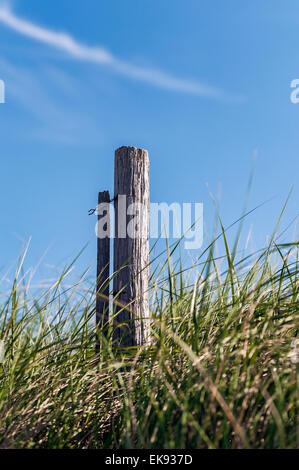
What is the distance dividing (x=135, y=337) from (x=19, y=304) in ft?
3.48

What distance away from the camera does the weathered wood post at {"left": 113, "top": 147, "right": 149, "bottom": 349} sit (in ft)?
13.8

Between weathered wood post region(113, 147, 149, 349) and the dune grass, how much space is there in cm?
34

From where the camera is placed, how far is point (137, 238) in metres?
4.31

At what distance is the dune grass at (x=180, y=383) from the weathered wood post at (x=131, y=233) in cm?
34

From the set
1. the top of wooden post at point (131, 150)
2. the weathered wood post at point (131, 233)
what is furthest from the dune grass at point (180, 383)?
the top of wooden post at point (131, 150)

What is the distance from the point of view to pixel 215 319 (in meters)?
3.64

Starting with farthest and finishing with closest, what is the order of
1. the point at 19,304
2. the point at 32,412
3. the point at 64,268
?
the point at 64,268 → the point at 19,304 → the point at 32,412

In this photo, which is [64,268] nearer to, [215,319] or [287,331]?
[215,319]

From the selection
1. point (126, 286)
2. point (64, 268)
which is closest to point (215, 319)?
point (126, 286)

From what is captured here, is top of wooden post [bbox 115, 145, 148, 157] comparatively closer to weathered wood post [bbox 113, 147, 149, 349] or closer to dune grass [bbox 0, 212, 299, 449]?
weathered wood post [bbox 113, 147, 149, 349]

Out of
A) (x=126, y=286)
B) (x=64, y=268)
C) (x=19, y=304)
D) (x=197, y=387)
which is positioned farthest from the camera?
(x=126, y=286)
